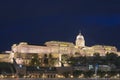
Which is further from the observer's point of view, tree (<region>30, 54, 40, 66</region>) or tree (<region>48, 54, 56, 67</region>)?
tree (<region>48, 54, 56, 67</region>)

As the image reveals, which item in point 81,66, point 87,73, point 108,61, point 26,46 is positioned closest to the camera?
point 87,73

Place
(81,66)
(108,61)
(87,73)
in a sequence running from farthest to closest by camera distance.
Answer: (108,61), (81,66), (87,73)

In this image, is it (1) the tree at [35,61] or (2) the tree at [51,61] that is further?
(2) the tree at [51,61]

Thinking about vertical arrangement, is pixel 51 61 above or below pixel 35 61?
above

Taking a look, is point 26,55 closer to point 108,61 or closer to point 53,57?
point 53,57

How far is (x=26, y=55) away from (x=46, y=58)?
423 inches

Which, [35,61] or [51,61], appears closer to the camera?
[35,61]

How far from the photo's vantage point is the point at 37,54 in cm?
18788

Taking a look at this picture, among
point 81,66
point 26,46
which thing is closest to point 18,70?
point 81,66

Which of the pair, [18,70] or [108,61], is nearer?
[18,70]

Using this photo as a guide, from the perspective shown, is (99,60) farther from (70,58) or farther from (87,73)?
(87,73)

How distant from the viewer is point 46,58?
17800 centimetres

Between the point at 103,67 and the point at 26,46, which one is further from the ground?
the point at 26,46

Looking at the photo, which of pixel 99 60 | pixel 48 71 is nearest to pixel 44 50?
pixel 99 60
